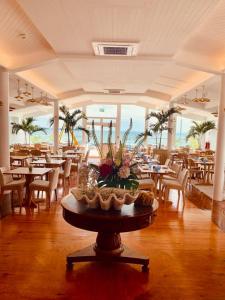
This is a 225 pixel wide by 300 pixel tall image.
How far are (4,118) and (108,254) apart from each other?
4.64 meters

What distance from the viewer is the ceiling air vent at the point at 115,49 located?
532 centimetres

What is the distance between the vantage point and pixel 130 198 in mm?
3051

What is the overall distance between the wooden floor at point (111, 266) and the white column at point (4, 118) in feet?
7.15

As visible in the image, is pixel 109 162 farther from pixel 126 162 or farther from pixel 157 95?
pixel 157 95

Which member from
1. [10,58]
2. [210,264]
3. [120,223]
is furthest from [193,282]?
[10,58]

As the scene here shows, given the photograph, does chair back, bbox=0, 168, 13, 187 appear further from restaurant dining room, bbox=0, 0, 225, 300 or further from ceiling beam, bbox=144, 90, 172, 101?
ceiling beam, bbox=144, 90, 172, 101

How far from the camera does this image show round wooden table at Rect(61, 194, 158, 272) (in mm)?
2779

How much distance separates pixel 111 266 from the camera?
3297mm

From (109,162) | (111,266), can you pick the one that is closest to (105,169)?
(109,162)

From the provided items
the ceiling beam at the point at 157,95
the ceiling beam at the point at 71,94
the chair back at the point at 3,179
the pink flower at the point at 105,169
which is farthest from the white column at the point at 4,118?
the ceiling beam at the point at 157,95

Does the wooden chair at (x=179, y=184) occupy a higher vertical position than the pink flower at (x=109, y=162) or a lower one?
lower

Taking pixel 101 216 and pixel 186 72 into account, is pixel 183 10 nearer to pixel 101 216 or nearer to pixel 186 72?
pixel 101 216

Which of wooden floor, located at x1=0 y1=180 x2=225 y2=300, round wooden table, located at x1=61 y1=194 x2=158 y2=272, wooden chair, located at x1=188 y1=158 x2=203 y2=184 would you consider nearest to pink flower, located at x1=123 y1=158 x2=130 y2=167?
round wooden table, located at x1=61 y1=194 x2=158 y2=272

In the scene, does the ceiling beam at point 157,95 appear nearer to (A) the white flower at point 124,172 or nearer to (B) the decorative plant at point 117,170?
(B) the decorative plant at point 117,170
